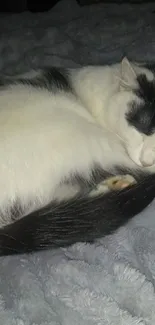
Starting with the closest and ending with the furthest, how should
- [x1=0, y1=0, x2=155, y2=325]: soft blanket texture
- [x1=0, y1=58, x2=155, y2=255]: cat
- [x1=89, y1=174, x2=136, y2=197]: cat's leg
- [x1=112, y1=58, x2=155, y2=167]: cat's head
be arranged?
[x1=0, y1=0, x2=155, y2=325]: soft blanket texture → [x1=0, y1=58, x2=155, y2=255]: cat → [x1=89, y1=174, x2=136, y2=197]: cat's leg → [x1=112, y1=58, x2=155, y2=167]: cat's head

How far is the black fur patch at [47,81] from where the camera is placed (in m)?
1.41

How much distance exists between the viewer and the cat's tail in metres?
1.14

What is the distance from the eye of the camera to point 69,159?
122cm

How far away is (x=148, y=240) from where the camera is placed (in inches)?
48.9

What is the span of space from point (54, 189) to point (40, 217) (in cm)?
8

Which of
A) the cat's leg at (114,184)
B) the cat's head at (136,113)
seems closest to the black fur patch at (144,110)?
the cat's head at (136,113)

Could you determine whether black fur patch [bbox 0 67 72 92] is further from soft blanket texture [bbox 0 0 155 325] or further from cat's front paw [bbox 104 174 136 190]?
soft blanket texture [bbox 0 0 155 325]

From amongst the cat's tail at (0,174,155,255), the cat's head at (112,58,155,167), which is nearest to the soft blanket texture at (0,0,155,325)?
the cat's tail at (0,174,155,255)

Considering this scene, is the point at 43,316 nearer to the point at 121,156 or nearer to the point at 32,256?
the point at 32,256

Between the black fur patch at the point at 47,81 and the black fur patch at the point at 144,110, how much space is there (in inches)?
7.2

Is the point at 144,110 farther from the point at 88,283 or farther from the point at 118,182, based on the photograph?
the point at 88,283

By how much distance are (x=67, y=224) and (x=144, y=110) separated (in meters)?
0.41

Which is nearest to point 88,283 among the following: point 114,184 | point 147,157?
point 114,184

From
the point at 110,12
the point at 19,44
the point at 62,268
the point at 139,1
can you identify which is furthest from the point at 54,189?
the point at 139,1
